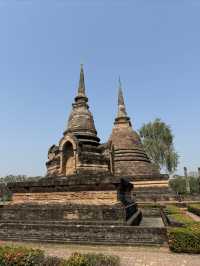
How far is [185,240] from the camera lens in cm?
798

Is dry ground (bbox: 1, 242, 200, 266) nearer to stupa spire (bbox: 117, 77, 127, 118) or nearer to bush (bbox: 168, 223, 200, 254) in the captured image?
bush (bbox: 168, 223, 200, 254)

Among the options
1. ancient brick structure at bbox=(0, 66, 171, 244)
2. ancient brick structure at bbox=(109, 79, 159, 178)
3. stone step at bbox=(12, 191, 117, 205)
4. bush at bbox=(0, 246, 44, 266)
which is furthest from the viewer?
ancient brick structure at bbox=(109, 79, 159, 178)

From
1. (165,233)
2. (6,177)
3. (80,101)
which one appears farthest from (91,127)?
(6,177)

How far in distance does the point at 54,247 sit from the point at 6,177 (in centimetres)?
14163

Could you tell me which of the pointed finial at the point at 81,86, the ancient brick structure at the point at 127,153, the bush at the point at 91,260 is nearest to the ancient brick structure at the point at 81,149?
the pointed finial at the point at 81,86

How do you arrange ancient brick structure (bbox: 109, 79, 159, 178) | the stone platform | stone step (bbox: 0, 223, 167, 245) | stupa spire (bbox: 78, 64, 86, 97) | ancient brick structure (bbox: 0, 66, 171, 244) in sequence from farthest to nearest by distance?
ancient brick structure (bbox: 109, 79, 159, 178) → stupa spire (bbox: 78, 64, 86, 97) → ancient brick structure (bbox: 0, 66, 171, 244) → the stone platform → stone step (bbox: 0, 223, 167, 245)

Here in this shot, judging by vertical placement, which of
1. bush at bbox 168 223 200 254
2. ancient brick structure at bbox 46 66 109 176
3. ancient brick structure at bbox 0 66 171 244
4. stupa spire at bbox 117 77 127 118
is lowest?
bush at bbox 168 223 200 254

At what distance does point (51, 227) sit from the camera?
9711 mm

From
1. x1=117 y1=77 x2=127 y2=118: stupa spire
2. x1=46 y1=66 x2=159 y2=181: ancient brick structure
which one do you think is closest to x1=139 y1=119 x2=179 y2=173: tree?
x1=117 y1=77 x2=127 y2=118: stupa spire

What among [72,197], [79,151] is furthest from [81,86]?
[72,197]

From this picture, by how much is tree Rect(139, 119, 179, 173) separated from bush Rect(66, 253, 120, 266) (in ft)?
127

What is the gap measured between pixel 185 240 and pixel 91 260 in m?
3.76

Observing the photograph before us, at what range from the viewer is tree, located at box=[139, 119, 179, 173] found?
43.6m

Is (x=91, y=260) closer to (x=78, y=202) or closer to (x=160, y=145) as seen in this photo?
(x=78, y=202)
